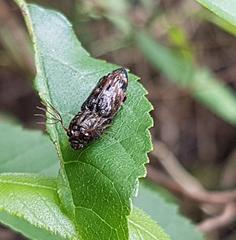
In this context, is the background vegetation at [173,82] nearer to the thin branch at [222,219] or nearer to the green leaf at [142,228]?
the thin branch at [222,219]

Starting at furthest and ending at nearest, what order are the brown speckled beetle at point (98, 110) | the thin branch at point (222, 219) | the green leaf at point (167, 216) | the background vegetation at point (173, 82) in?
the background vegetation at point (173, 82)
the thin branch at point (222, 219)
the green leaf at point (167, 216)
the brown speckled beetle at point (98, 110)

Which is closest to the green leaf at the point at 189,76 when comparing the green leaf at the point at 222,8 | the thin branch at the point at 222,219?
the thin branch at the point at 222,219

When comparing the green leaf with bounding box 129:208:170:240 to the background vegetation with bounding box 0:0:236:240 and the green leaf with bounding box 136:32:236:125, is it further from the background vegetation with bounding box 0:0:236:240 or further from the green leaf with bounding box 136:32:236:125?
the green leaf with bounding box 136:32:236:125

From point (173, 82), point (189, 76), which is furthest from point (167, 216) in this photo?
point (173, 82)

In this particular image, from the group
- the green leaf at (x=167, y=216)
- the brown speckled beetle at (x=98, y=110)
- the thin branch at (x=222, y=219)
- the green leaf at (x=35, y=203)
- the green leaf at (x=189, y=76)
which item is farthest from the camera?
the green leaf at (x=189, y=76)

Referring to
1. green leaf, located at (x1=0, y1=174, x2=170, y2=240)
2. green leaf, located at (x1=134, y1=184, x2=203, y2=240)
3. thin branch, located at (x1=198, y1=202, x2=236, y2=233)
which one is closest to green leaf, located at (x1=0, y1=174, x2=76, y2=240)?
green leaf, located at (x1=0, y1=174, x2=170, y2=240)

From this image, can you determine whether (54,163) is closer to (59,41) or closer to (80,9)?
(59,41)
